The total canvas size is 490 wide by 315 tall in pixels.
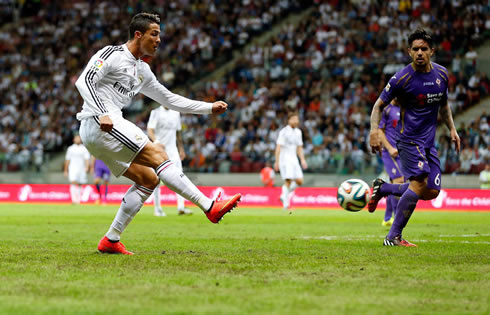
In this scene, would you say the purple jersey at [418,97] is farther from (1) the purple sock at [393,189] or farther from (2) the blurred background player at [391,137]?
(2) the blurred background player at [391,137]

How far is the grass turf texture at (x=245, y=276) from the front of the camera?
4.50m

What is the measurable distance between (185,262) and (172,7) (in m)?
34.8

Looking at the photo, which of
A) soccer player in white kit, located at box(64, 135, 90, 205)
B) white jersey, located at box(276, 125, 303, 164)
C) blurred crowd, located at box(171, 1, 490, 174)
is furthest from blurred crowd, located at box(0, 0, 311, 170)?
white jersey, located at box(276, 125, 303, 164)

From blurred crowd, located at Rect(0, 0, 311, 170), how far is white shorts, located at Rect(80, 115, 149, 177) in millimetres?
25441

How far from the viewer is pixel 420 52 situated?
8.55m

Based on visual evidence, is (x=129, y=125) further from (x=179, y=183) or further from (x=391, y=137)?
(x=391, y=137)

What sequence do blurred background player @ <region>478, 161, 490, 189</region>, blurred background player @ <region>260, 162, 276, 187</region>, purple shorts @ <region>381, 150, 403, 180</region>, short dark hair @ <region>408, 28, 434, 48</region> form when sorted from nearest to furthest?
short dark hair @ <region>408, 28, 434, 48</region> < purple shorts @ <region>381, 150, 403, 180</region> < blurred background player @ <region>478, 161, 490, 189</region> < blurred background player @ <region>260, 162, 276, 187</region>

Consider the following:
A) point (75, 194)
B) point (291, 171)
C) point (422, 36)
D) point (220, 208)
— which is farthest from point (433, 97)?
point (75, 194)

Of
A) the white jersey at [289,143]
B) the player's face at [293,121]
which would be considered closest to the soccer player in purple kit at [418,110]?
the player's face at [293,121]

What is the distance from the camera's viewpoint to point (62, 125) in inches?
1368

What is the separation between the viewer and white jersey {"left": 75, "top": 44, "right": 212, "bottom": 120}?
7348 millimetres

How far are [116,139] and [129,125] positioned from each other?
8.7 inches

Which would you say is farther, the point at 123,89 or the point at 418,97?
the point at 418,97

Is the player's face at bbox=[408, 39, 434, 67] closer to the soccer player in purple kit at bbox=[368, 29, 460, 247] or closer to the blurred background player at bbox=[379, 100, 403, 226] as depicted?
the soccer player in purple kit at bbox=[368, 29, 460, 247]
